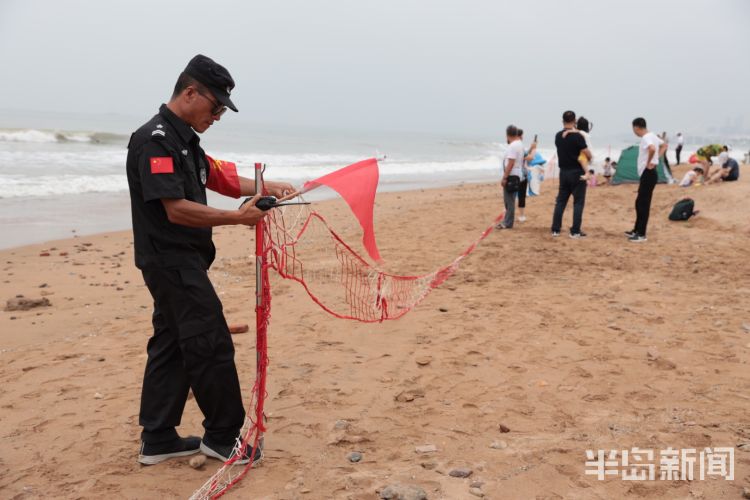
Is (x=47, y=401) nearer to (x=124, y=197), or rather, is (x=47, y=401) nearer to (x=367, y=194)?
(x=367, y=194)

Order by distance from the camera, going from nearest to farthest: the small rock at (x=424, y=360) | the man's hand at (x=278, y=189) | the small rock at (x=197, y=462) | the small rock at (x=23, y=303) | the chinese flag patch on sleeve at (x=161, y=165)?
1. the chinese flag patch on sleeve at (x=161, y=165)
2. the small rock at (x=197, y=462)
3. the man's hand at (x=278, y=189)
4. the small rock at (x=424, y=360)
5. the small rock at (x=23, y=303)

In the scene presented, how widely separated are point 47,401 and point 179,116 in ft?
7.46

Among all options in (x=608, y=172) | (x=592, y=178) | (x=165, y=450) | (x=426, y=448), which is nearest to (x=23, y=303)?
(x=165, y=450)

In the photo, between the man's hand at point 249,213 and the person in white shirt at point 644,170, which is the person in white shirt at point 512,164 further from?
the man's hand at point 249,213

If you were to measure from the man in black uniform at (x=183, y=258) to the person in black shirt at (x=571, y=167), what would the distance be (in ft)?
21.4

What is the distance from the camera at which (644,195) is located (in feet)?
27.7

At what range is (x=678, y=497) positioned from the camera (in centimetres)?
271

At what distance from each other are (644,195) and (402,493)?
7159 millimetres

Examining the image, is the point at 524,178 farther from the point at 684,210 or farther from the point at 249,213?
the point at 249,213

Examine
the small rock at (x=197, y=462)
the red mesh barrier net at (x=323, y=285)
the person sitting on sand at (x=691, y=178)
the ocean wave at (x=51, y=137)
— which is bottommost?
the small rock at (x=197, y=462)

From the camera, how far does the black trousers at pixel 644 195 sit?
8.38 metres

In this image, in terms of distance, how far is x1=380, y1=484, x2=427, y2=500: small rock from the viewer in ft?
8.87

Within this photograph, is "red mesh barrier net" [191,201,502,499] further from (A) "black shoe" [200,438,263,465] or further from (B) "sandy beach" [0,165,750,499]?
(B) "sandy beach" [0,165,750,499]

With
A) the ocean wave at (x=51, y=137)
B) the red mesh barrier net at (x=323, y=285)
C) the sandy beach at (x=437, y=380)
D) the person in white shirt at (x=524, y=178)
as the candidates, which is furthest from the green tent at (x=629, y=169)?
the ocean wave at (x=51, y=137)
